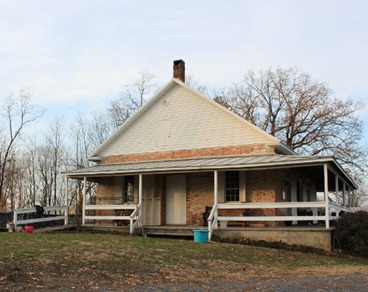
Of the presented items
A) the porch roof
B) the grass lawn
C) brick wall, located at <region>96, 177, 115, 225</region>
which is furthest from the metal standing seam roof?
the grass lawn

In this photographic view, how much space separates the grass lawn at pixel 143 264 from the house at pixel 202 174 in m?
2.85

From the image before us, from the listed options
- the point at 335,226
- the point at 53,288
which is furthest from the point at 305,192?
the point at 53,288

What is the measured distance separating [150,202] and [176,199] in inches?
51.9

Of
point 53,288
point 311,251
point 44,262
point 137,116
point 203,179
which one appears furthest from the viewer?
point 137,116

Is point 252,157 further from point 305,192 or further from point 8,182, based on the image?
point 8,182

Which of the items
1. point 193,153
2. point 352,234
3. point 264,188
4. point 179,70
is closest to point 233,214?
point 264,188

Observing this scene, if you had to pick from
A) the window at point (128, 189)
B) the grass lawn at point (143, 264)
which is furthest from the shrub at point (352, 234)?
the window at point (128, 189)

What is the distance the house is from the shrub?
0.60 m

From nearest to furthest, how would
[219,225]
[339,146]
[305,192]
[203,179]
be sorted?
[219,225]
[203,179]
[305,192]
[339,146]

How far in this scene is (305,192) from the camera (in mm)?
25406

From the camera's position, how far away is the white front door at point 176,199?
21.0m

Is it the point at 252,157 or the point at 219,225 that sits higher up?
the point at 252,157

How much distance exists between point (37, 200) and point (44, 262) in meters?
42.6

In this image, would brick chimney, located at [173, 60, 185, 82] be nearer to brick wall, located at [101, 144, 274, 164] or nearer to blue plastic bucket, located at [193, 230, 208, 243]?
brick wall, located at [101, 144, 274, 164]
